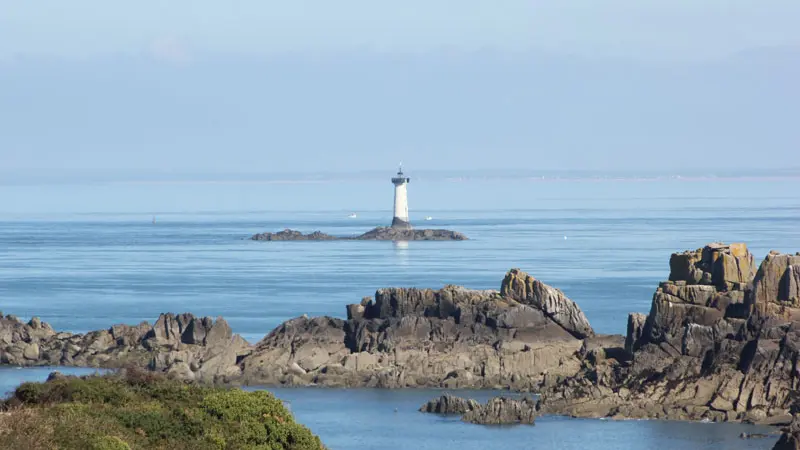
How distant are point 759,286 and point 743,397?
5.26 m


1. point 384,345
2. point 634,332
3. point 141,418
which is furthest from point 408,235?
point 141,418

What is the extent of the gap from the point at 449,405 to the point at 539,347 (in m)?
6.17

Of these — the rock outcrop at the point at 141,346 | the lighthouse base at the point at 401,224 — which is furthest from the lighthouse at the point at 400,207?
the rock outcrop at the point at 141,346

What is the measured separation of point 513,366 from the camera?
43188mm

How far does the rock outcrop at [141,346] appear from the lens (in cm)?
4500

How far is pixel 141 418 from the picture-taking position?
71.6 feet

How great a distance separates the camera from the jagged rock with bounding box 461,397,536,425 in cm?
3700

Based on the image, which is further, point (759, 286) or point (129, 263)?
point (129, 263)

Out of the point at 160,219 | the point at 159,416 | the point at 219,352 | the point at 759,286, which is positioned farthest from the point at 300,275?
the point at 160,219

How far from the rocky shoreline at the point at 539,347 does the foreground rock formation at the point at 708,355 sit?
0.04m

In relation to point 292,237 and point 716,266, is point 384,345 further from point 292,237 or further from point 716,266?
point 292,237

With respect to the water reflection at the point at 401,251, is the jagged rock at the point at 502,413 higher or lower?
lower

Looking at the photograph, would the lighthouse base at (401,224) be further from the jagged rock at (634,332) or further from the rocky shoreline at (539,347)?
the jagged rock at (634,332)

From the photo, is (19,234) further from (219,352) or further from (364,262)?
(219,352)
